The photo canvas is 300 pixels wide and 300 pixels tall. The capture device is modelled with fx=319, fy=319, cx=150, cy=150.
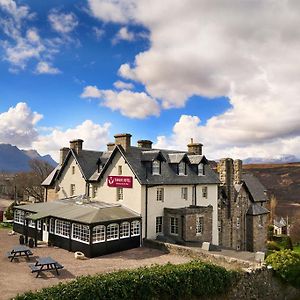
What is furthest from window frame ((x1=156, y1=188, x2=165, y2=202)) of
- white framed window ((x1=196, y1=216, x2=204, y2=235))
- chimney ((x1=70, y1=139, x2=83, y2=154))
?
chimney ((x1=70, y1=139, x2=83, y2=154))

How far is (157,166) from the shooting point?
30.8 m

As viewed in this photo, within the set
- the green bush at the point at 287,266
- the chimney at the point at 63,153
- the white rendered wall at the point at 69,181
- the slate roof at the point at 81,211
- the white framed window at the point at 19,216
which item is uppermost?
the chimney at the point at 63,153

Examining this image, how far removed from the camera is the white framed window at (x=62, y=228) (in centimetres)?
2684

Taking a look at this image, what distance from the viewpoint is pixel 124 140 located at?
30.8 metres

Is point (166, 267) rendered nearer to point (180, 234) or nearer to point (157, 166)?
point (180, 234)

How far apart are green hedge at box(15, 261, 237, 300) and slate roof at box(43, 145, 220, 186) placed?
1134cm

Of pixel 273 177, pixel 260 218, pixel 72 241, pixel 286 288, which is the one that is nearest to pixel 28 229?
pixel 72 241

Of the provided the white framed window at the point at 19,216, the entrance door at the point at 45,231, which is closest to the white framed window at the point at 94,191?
the entrance door at the point at 45,231

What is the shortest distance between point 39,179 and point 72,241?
189ft

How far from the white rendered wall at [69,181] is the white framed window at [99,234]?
10998 mm

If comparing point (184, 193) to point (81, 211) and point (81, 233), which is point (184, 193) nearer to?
point (81, 211)

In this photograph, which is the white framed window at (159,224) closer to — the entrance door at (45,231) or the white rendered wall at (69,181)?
the white rendered wall at (69,181)

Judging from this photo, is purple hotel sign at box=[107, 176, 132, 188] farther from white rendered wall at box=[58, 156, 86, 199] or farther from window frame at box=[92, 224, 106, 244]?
window frame at box=[92, 224, 106, 244]

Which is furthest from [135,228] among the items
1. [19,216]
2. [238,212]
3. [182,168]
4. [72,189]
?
[238,212]
